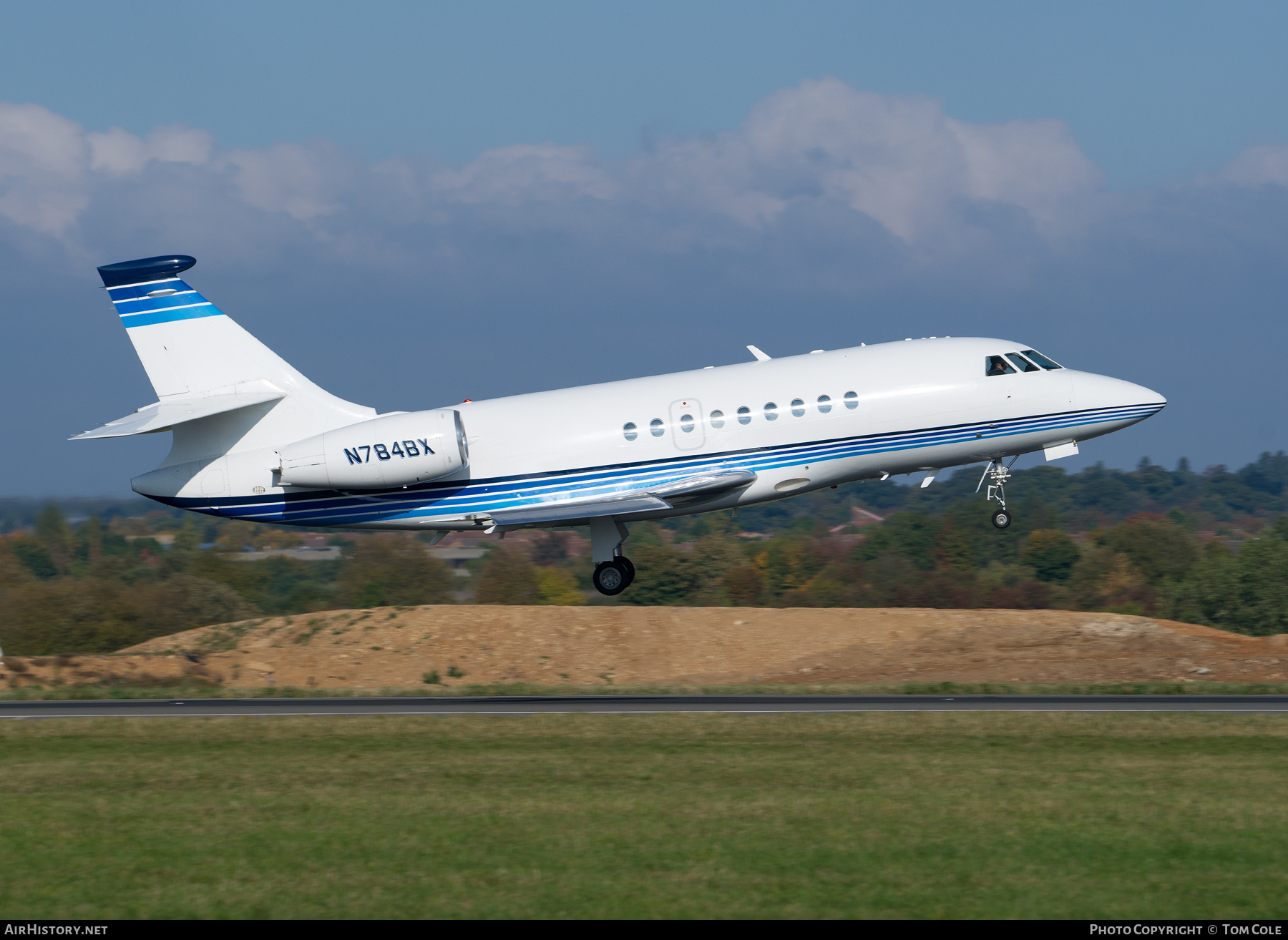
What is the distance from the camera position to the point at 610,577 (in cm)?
3050

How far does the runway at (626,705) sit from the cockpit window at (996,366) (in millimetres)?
7295

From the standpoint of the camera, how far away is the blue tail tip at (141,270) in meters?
29.3

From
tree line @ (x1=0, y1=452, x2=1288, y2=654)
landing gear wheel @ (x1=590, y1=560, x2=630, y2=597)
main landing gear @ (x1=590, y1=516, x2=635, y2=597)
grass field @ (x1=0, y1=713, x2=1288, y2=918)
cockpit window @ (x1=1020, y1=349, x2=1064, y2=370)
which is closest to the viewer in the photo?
grass field @ (x1=0, y1=713, x2=1288, y2=918)

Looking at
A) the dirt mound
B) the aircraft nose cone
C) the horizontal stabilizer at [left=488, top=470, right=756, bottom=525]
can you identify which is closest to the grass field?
the horizontal stabilizer at [left=488, top=470, right=756, bottom=525]

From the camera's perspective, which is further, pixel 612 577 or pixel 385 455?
pixel 612 577

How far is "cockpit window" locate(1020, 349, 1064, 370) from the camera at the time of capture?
28609mm

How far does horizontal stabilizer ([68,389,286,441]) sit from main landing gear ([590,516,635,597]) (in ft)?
26.2

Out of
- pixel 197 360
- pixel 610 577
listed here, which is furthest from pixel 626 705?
pixel 197 360

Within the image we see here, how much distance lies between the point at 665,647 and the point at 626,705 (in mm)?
20277

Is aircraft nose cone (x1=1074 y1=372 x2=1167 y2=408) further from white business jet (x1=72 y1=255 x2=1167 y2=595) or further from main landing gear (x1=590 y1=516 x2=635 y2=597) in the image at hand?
main landing gear (x1=590 y1=516 x2=635 y2=597)

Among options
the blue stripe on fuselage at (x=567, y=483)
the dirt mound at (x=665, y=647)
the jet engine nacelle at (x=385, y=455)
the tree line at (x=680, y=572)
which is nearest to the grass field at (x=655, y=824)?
the jet engine nacelle at (x=385, y=455)

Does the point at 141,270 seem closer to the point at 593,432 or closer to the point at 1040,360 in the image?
the point at 593,432

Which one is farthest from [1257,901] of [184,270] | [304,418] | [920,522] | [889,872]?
[920,522]

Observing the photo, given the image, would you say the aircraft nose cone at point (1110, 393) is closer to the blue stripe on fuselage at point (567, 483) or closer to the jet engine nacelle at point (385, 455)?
the blue stripe on fuselage at point (567, 483)
